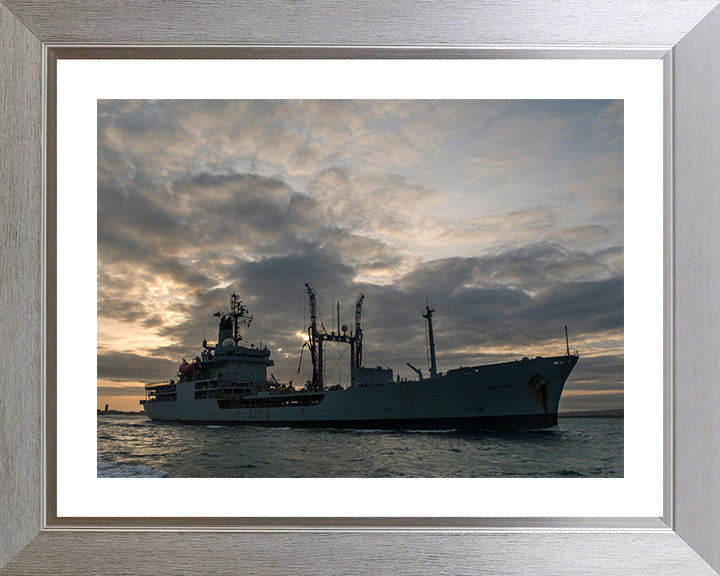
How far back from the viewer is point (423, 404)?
5.43 metres

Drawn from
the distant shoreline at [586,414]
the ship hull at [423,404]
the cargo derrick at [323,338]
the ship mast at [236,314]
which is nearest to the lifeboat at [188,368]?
the ship hull at [423,404]

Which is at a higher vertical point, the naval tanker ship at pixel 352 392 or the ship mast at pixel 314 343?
the ship mast at pixel 314 343

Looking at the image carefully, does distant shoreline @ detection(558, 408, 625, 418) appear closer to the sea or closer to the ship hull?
the sea

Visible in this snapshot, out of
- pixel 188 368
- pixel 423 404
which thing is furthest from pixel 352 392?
pixel 188 368

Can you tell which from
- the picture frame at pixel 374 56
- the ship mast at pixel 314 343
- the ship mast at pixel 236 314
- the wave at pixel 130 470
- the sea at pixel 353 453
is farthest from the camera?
the ship mast at pixel 236 314

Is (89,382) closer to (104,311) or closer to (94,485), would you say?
(94,485)

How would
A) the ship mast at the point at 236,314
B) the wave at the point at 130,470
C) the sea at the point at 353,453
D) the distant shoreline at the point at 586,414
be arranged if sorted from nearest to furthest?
1. the distant shoreline at the point at 586,414
2. the wave at the point at 130,470
3. the sea at the point at 353,453
4. the ship mast at the point at 236,314

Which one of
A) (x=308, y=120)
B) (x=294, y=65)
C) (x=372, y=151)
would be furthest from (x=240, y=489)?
(x=372, y=151)

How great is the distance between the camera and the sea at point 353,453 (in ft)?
16.4

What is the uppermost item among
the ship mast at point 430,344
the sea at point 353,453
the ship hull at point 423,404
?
the ship mast at point 430,344

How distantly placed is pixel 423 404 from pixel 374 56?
460cm

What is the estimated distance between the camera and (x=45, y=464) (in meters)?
1.17

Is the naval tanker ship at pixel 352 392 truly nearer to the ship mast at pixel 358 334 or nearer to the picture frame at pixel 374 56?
the ship mast at pixel 358 334

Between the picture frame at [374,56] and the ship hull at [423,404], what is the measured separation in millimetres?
3778
